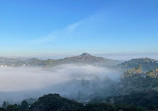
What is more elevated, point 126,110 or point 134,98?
point 126,110

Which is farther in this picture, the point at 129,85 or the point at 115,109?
the point at 129,85

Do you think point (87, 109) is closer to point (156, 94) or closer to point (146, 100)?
point (146, 100)

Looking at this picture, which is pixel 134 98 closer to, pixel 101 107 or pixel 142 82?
pixel 101 107

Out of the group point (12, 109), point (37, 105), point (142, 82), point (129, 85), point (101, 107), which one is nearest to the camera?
point (101, 107)

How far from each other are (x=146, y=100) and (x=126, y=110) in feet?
165

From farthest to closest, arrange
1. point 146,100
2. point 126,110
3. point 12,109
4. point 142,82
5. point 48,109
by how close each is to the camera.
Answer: point 142,82, point 146,100, point 48,109, point 12,109, point 126,110

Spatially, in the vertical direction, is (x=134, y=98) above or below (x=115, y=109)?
below

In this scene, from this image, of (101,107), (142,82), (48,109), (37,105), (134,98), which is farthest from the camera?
(142,82)

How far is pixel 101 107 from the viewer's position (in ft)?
200

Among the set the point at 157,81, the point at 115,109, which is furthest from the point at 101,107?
the point at 157,81

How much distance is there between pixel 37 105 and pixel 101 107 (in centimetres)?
3274

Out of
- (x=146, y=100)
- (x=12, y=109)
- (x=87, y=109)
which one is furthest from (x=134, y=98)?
(x=12, y=109)

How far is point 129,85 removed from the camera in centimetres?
19362

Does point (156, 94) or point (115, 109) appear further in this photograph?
point (156, 94)
